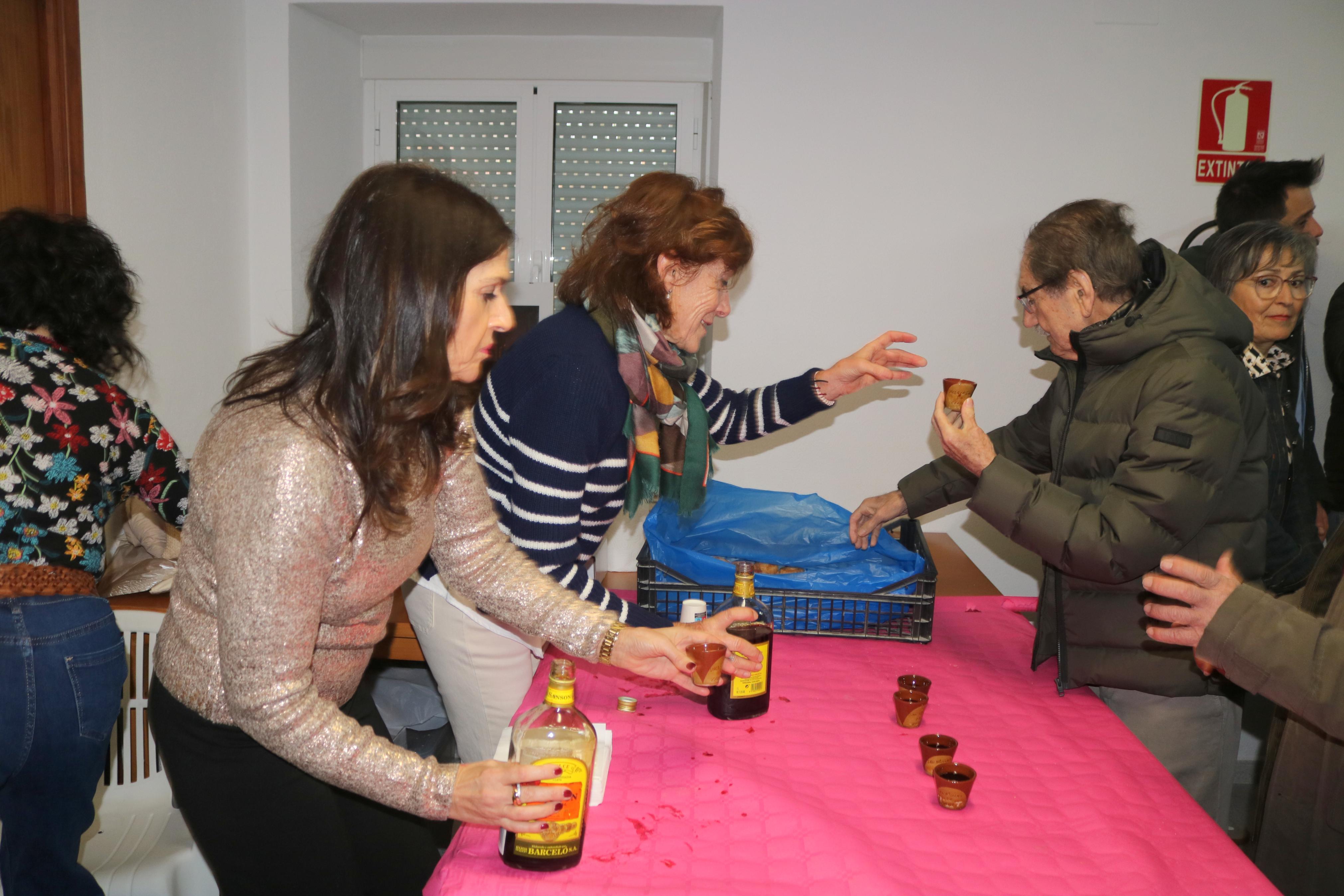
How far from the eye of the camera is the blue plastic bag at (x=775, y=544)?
1.87m

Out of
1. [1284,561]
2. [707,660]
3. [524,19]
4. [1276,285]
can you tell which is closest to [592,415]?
[707,660]

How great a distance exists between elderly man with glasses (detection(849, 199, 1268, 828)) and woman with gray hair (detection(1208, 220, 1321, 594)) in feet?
1.87

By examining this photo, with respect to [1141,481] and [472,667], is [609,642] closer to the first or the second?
[472,667]

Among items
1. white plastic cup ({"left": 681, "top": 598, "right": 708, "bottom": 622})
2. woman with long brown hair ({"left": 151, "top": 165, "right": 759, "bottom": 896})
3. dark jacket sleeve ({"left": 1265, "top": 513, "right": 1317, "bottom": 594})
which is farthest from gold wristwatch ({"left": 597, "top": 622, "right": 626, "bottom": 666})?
dark jacket sleeve ({"left": 1265, "top": 513, "right": 1317, "bottom": 594})

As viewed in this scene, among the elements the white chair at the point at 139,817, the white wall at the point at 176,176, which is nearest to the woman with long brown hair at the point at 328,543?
the white chair at the point at 139,817

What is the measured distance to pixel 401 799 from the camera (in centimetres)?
108

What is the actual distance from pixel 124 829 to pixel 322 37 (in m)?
2.70

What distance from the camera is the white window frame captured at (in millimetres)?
3553

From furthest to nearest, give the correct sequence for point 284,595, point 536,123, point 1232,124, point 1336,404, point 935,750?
point 536,123
point 1232,124
point 1336,404
point 935,750
point 284,595

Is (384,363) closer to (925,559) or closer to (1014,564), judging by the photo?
(925,559)

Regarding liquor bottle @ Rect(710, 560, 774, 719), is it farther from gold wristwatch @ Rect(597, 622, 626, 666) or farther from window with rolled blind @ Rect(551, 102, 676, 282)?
window with rolled blind @ Rect(551, 102, 676, 282)

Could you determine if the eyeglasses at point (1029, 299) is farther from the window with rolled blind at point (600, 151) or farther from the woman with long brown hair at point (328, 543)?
the window with rolled blind at point (600, 151)

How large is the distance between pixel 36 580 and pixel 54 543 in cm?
7

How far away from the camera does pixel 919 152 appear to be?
3180 mm
